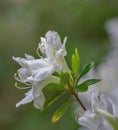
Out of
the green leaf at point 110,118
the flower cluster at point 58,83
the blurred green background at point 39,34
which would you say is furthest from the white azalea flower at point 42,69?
the blurred green background at point 39,34

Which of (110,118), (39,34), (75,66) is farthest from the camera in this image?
(39,34)

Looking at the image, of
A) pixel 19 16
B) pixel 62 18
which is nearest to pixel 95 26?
pixel 62 18

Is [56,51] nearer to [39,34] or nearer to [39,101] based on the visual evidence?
[39,101]

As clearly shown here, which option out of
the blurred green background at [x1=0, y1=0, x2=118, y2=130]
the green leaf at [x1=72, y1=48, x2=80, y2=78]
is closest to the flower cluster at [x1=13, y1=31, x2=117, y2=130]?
the green leaf at [x1=72, y1=48, x2=80, y2=78]

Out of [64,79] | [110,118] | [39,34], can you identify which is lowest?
[110,118]

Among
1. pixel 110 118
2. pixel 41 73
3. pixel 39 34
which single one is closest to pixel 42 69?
pixel 41 73
